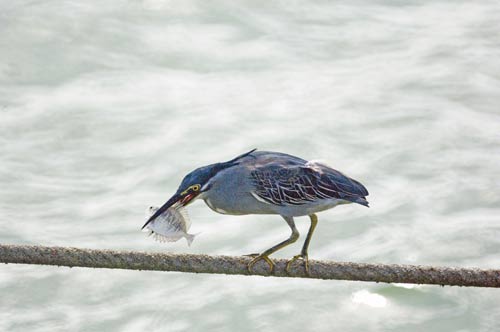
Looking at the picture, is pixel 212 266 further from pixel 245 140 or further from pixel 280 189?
pixel 245 140

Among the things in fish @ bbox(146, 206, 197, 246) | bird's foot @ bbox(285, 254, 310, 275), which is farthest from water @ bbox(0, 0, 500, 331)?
bird's foot @ bbox(285, 254, 310, 275)

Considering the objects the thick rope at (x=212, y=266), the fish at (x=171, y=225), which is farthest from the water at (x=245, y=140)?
the thick rope at (x=212, y=266)

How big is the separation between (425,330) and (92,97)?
14.1 ft

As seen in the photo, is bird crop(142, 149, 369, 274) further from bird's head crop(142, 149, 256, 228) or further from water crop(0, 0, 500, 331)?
water crop(0, 0, 500, 331)

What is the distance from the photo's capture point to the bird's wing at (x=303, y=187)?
15.4 feet

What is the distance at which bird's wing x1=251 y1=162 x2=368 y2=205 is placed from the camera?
4707 millimetres

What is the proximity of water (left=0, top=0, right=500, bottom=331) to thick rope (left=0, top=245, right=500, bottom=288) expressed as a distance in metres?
2.97

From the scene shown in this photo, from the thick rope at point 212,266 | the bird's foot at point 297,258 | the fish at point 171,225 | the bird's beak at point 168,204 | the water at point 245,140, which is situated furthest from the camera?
the water at point 245,140

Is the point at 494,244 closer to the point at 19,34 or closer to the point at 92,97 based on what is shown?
the point at 92,97

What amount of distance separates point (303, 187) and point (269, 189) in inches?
6.3

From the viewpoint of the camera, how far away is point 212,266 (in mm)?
4430

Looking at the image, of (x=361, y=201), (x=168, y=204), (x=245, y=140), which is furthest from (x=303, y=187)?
(x=245, y=140)

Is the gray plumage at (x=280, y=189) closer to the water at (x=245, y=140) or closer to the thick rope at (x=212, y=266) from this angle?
the thick rope at (x=212, y=266)

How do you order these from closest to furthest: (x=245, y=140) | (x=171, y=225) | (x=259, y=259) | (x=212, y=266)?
(x=212, y=266)
(x=259, y=259)
(x=171, y=225)
(x=245, y=140)
